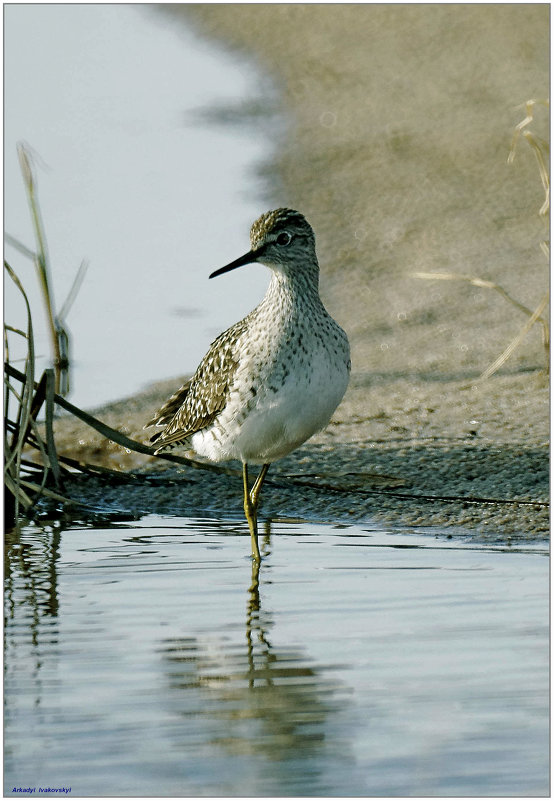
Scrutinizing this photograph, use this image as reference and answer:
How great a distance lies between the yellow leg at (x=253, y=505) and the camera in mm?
5918

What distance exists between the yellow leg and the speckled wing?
34cm

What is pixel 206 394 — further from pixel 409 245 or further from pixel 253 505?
pixel 409 245

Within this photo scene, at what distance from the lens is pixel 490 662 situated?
4.32 metres

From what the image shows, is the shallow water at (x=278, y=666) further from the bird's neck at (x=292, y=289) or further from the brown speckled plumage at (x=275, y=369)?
the bird's neck at (x=292, y=289)

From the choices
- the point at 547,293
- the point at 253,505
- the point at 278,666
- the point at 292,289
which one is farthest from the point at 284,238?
the point at 278,666

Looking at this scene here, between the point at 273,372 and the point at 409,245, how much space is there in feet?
13.0

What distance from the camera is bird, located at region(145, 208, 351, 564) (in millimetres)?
5918

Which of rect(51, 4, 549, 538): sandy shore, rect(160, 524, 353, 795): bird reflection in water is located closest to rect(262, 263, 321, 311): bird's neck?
rect(51, 4, 549, 538): sandy shore

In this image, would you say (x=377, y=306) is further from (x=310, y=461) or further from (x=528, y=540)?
(x=528, y=540)

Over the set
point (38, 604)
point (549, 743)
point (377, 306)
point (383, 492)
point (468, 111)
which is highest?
point (468, 111)

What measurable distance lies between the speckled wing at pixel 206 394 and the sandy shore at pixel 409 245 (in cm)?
37

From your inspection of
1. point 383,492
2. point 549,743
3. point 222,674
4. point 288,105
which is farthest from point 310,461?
point 288,105

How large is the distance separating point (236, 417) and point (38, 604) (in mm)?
1398

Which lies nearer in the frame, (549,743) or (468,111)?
(549,743)
